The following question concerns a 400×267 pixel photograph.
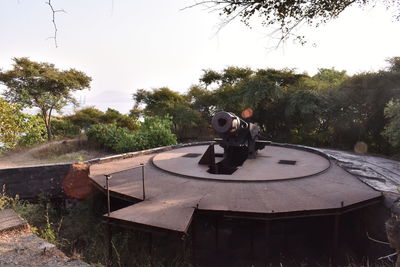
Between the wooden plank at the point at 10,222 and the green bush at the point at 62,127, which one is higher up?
the green bush at the point at 62,127

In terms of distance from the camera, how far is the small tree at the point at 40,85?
20109 millimetres

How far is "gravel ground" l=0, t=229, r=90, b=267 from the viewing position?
3572 millimetres

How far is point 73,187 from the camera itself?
8875mm

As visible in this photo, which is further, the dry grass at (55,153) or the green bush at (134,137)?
the green bush at (134,137)

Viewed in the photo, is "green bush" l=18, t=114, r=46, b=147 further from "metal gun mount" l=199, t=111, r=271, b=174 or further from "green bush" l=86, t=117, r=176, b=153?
"metal gun mount" l=199, t=111, r=271, b=174

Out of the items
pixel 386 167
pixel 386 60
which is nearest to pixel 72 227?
pixel 386 167

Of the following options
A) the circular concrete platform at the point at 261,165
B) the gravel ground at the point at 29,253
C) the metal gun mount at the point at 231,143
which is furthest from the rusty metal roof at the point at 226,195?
the gravel ground at the point at 29,253

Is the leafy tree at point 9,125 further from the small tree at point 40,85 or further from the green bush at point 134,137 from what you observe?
the green bush at point 134,137

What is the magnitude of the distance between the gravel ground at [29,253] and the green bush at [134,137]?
9.67 m

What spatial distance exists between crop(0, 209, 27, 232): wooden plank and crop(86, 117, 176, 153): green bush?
887 cm

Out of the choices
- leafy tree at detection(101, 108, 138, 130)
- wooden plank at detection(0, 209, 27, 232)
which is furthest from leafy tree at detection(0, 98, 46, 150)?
wooden plank at detection(0, 209, 27, 232)

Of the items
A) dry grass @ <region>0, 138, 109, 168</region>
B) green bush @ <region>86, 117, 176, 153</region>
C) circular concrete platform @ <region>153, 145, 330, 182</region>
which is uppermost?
green bush @ <region>86, 117, 176, 153</region>

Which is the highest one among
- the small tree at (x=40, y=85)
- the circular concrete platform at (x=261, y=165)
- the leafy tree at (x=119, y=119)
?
the small tree at (x=40, y=85)

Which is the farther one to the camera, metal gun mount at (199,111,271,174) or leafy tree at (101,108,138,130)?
leafy tree at (101,108,138,130)
